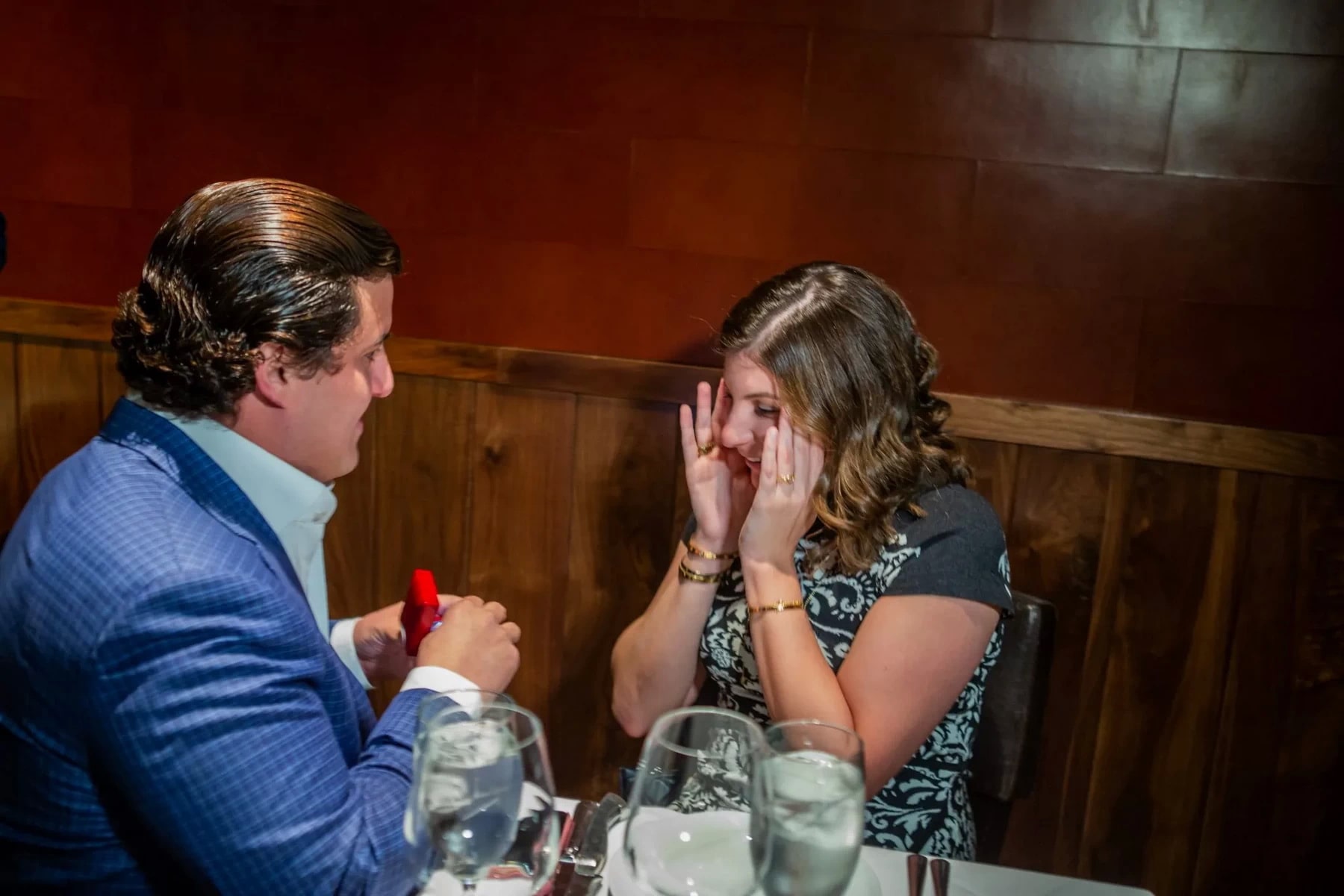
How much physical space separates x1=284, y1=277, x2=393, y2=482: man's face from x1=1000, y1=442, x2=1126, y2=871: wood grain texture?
1244mm

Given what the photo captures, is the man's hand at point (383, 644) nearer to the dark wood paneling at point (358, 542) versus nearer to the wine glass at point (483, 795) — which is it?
the wine glass at point (483, 795)

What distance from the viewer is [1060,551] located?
2.01 m

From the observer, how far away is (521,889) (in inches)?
36.2

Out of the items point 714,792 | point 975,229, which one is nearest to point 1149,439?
point 975,229

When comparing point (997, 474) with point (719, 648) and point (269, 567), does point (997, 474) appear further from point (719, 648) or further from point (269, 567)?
point (269, 567)

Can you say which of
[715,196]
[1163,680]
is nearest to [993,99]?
[715,196]

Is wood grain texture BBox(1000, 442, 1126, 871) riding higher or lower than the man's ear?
lower

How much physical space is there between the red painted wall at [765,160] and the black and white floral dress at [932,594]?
540 mm

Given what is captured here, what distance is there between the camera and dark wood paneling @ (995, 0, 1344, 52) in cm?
177

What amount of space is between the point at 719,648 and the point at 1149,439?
2.88 ft

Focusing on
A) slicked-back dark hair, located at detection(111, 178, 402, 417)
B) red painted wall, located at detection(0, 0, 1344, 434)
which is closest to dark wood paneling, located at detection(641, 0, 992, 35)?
red painted wall, located at detection(0, 0, 1344, 434)

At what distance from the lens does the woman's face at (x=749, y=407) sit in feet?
5.24

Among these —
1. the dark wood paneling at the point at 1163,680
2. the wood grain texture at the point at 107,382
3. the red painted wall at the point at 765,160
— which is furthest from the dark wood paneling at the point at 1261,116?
the wood grain texture at the point at 107,382

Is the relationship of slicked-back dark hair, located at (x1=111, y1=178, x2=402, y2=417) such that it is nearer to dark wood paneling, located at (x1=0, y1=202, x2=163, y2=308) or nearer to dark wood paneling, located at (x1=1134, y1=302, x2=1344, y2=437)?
dark wood paneling, located at (x1=0, y1=202, x2=163, y2=308)
